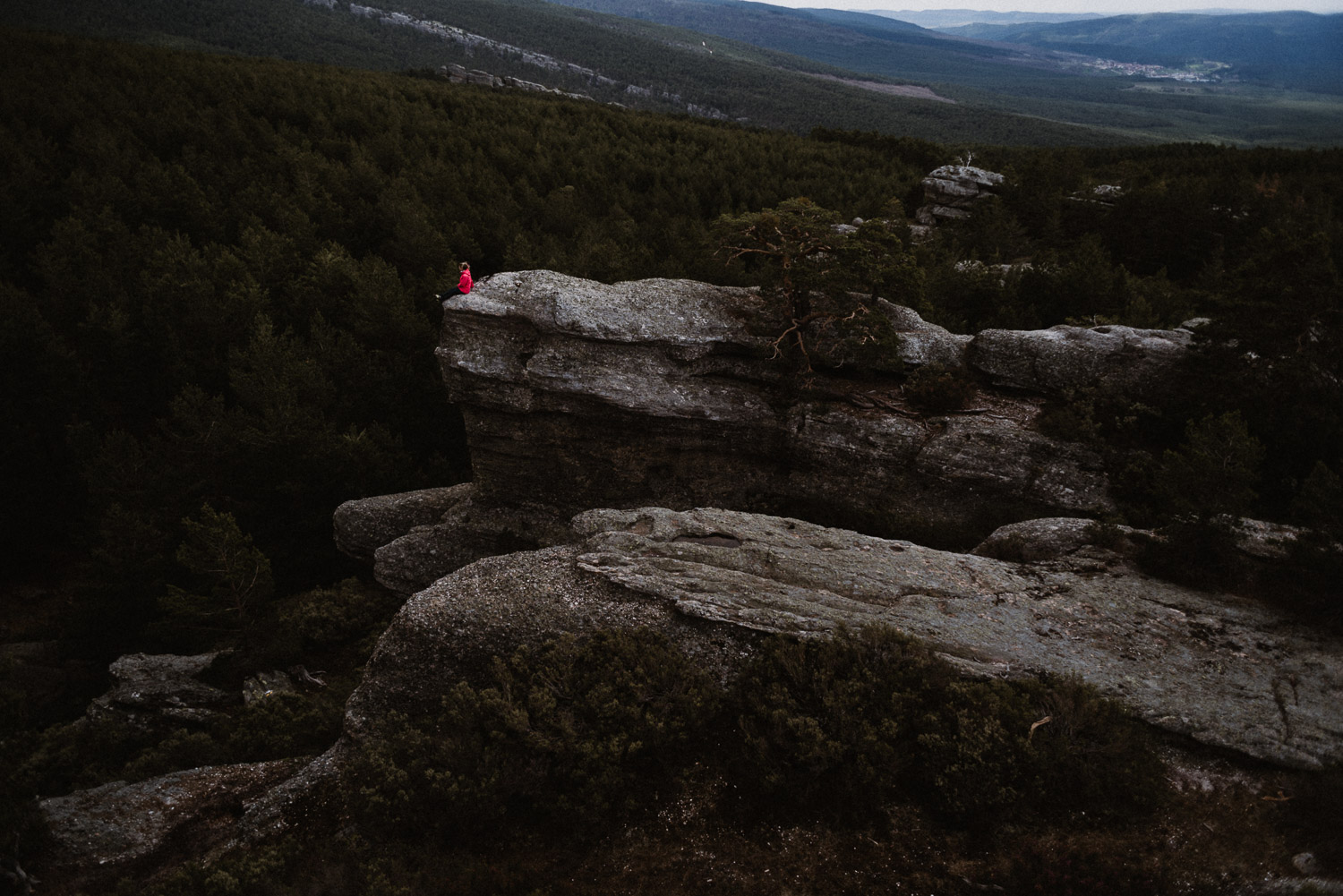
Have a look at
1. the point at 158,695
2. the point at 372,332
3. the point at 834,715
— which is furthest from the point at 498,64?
the point at 834,715

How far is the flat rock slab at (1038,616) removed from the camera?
36.3ft

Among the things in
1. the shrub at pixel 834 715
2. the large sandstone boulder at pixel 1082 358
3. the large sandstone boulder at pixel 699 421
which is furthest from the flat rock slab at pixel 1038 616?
the large sandstone boulder at pixel 1082 358

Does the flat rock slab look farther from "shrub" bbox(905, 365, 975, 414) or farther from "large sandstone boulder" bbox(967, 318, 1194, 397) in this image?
"large sandstone boulder" bbox(967, 318, 1194, 397)

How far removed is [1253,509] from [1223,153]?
262 feet

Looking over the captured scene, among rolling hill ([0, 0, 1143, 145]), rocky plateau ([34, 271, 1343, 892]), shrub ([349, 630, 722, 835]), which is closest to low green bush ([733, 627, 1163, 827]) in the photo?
rocky plateau ([34, 271, 1343, 892])

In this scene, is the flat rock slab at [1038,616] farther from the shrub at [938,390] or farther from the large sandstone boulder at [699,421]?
the shrub at [938,390]

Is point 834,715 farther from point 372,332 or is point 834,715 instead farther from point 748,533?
point 372,332

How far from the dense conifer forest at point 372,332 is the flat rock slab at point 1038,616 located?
1074 mm

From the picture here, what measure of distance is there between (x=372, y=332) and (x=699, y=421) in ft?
79.8

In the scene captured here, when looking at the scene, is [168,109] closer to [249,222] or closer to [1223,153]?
[249,222]

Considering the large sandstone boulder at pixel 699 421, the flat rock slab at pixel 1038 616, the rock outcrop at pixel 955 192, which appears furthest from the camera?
the rock outcrop at pixel 955 192

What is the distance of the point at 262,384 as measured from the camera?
29750mm

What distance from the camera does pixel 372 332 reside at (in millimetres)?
37031

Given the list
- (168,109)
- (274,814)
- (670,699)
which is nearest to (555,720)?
(670,699)
